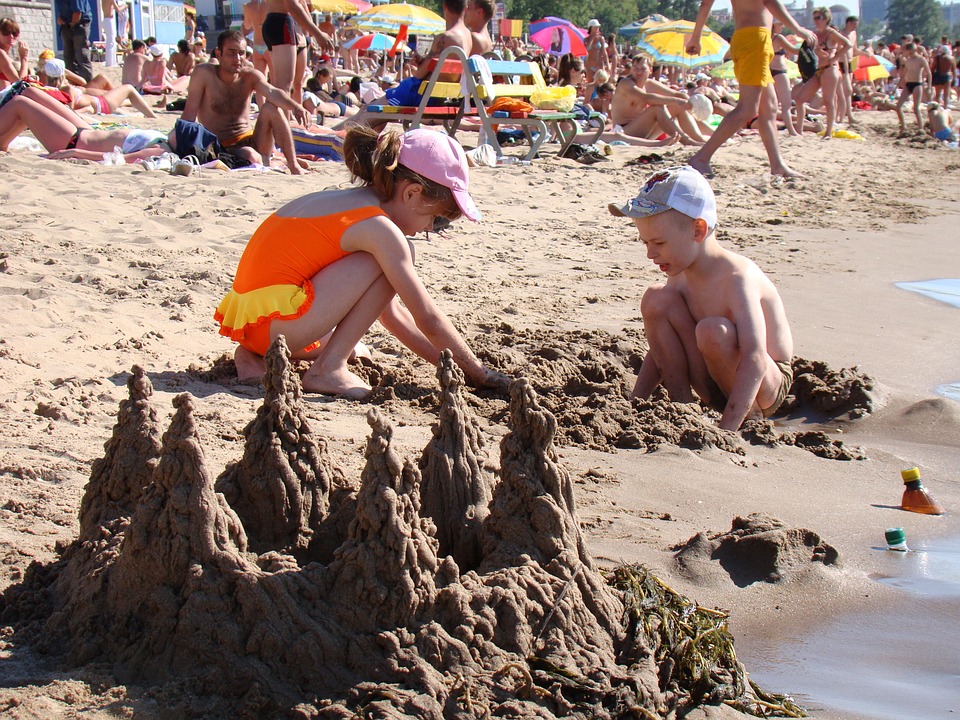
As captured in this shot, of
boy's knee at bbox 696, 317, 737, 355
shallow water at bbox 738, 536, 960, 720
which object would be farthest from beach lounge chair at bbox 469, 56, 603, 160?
shallow water at bbox 738, 536, 960, 720

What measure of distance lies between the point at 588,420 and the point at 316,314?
1.17 m

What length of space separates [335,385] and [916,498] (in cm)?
211

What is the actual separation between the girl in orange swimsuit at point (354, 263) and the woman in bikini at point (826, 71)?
1307 cm

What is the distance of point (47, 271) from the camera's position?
4.95 m

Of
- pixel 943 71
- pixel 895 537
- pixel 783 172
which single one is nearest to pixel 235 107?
pixel 783 172

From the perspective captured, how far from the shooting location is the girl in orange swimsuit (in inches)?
153

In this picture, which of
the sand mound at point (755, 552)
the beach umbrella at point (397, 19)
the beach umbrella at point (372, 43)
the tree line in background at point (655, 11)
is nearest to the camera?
the sand mound at point (755, 552)

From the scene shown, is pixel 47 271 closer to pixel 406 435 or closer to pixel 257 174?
pixel 406 435

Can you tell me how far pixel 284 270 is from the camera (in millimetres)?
4035

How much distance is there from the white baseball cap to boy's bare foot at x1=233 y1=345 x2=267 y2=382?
158cm

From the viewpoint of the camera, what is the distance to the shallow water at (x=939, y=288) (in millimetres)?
6392

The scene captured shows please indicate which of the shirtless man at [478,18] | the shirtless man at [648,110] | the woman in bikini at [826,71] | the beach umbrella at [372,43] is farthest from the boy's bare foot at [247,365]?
the beach umbrella at [372,43]

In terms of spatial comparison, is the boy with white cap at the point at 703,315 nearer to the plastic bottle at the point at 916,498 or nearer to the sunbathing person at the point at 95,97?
the plastic bottle at the point at 916,498

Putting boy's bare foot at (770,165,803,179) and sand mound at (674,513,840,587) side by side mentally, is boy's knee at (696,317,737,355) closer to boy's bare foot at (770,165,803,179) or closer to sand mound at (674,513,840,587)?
sand mound at (674,513,840,587)
